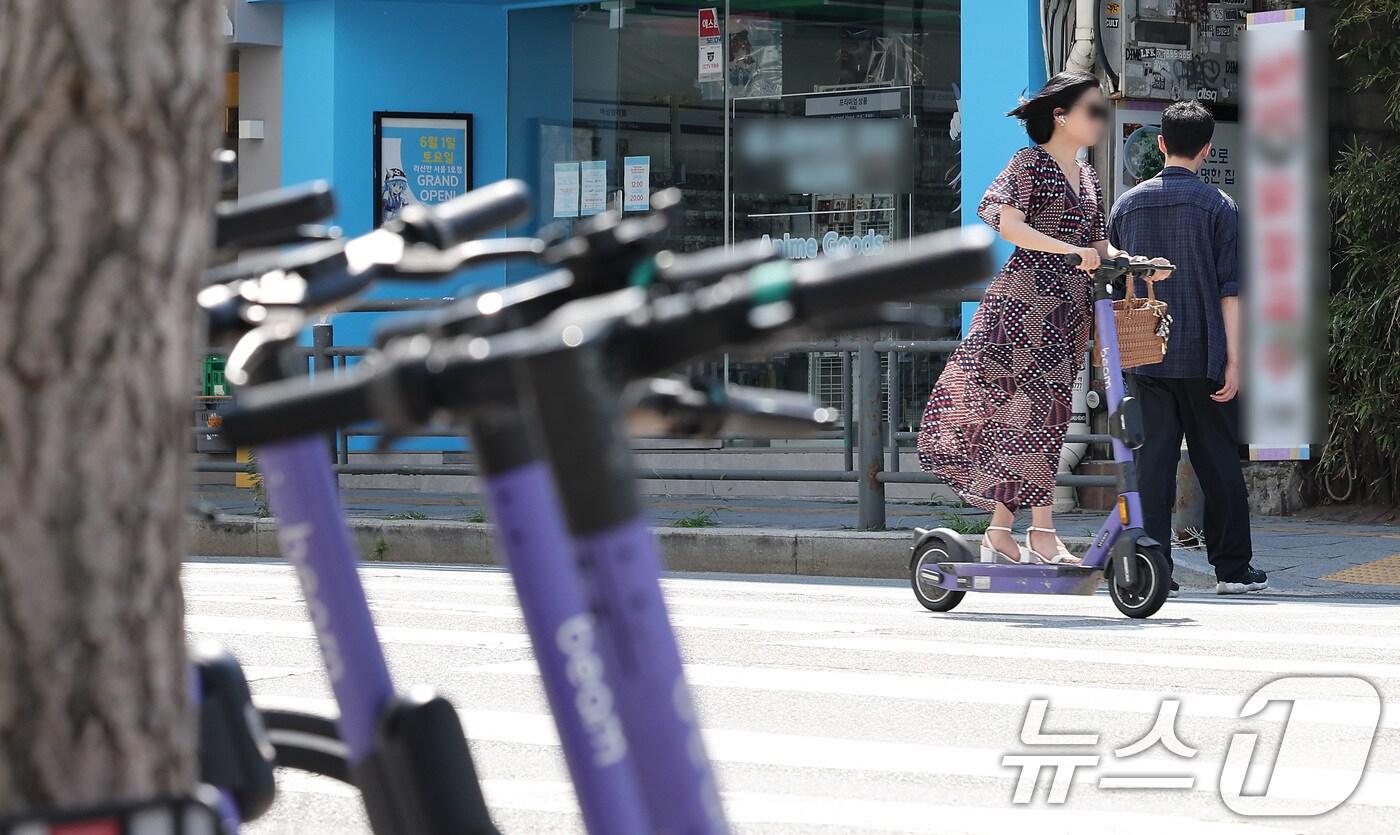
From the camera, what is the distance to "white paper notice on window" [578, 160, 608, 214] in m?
15.5

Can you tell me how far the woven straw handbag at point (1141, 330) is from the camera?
780cm

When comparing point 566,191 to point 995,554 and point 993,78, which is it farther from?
point 995,554

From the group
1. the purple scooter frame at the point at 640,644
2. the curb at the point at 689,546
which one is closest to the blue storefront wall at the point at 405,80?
the curb at the point at 689,546

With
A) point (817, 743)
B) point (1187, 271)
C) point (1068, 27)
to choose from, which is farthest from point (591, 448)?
point (1068, 27)

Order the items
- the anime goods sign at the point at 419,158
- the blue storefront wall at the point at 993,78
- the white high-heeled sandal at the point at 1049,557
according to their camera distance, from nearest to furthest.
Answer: the white high-heeled sandal at the point at 1049,557, the blue storefront wall at the point at 993,78, the anime goods sign at the point at 419,158

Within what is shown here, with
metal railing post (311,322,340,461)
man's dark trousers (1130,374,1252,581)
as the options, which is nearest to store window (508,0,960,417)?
metal railing post (311,322,340,461)

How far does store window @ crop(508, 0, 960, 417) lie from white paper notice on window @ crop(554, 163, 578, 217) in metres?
0.01

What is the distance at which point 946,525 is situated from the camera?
10.6 meters

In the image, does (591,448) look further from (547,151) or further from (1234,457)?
(547,151)

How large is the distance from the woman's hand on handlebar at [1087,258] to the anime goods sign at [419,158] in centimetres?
892

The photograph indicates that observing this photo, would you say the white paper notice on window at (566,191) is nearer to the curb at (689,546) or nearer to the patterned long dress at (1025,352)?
the curb at (689,546)

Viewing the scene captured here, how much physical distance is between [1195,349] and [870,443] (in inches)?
94.7

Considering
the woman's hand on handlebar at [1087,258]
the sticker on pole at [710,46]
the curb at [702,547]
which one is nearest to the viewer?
the woman's hand on handlebar at [1087,258]

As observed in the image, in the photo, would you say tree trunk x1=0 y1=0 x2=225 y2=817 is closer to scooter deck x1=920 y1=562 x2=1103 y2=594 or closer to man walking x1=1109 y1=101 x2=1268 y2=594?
scooter deck x1=920 y1=562 x2=1103 y2=594
